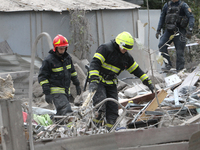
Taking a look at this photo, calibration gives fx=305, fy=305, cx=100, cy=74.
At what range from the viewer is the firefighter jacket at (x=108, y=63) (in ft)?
14.8

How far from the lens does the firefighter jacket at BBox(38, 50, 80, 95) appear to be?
5.11 metres

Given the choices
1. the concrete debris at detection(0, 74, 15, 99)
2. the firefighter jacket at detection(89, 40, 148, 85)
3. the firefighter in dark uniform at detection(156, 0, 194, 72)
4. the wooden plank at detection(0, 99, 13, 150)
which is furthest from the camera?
the firefighter in dark uniform at detection(156, 0, 194, 72)

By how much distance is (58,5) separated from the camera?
391 inches

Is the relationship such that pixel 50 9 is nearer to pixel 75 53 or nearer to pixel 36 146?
pixel 75 53

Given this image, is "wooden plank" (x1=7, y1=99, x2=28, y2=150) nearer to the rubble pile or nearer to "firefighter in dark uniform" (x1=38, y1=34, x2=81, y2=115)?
the rubble pile

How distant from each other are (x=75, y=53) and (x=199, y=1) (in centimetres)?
809

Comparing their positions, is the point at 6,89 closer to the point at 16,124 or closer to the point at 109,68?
the point at 16,124

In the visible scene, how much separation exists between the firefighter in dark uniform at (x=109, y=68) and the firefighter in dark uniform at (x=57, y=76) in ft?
2.37

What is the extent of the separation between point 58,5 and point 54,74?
5.25 metres

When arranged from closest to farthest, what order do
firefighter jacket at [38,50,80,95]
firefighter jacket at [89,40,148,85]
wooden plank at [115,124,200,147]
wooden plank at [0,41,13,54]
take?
wooden plank at [115,124,200,147], firefighter jacket at [89,40,148,85], firefighter jacket at [38,50,80,95], wooden plank at [0,41,13,54]

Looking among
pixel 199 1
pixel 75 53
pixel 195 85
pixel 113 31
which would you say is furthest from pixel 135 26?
pixel 199 1

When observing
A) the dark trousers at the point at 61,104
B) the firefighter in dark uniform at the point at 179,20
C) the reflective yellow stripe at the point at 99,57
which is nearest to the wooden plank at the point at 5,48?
the dark trousers at the point at 61,104

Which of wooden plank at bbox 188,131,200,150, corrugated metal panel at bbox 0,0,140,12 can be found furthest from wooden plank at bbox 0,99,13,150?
corrugated metal panel at bbox 0,0,140,12

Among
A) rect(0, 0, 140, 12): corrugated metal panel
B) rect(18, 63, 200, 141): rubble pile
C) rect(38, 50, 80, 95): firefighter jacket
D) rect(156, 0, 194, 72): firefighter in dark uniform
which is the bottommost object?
rect(18, 63, 200, 141): rubble pile
